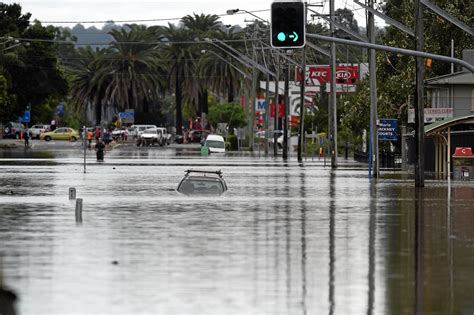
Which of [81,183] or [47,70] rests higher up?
[47,70]

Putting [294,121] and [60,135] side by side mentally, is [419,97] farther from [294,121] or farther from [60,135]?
[60,135]

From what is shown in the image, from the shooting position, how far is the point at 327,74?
104688mm

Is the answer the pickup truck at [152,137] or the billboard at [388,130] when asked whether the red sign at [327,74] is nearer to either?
the pickup truck at [152,137]

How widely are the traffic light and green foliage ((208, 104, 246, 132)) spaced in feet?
383

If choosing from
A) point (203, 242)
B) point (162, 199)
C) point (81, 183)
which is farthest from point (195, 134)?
point (203, 242)

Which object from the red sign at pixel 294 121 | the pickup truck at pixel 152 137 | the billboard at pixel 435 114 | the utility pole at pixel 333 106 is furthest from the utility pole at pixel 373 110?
the pickup truck at pixel 152 137

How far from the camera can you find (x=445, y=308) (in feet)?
51.9

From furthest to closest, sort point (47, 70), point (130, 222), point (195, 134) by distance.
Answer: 1. point (195, 134)
2. point (47, 70)
3. point (130, 222)

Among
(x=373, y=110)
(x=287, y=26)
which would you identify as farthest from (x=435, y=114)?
(x=287, y=26)

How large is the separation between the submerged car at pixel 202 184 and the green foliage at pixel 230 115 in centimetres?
10402

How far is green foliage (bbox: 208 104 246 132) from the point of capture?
493 feet

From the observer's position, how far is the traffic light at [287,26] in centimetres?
3234

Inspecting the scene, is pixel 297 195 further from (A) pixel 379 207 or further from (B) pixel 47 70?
(B) pixel 47 70

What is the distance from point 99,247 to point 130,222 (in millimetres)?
6314
